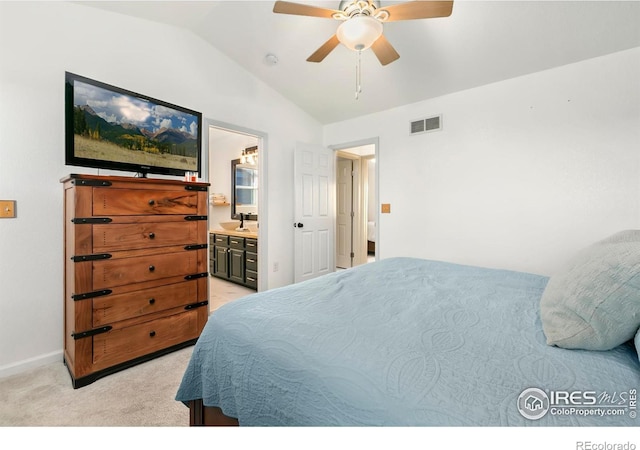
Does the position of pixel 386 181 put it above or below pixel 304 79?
below

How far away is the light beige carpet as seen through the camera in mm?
1540

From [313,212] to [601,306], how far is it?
3493mm

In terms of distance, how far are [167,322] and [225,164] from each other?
11.8ft

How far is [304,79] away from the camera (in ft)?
11.2

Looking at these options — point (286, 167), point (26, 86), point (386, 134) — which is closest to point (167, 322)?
point (26, 86)

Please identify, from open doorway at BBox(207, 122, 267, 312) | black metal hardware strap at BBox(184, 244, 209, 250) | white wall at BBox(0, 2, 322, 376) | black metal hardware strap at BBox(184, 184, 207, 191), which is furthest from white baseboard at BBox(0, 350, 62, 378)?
black metal hardware strap at BBox(184, 184, 207, 191)

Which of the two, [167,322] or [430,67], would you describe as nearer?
[167,322]

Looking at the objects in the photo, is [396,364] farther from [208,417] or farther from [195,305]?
[195,305]

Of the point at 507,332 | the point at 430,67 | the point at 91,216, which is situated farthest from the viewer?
the point at 430,67

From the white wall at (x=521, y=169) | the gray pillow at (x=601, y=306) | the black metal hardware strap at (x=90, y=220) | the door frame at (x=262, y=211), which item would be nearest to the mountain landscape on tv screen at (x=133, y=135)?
the black metal hardware strap at (x=90, y=220)

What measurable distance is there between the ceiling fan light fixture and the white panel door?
2047 millimetres

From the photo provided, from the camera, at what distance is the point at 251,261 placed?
13.0 feet

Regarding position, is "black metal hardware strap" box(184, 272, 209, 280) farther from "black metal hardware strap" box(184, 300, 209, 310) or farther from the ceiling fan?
the ceiling fan

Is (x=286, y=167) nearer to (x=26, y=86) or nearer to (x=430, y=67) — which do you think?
(x=430, y=67)
